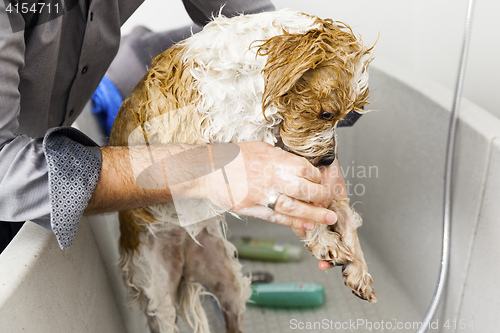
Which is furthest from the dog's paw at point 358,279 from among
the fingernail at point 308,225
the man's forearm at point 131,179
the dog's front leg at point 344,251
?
the man's forearm at point 131,179

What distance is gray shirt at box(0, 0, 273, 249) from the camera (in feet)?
2.16

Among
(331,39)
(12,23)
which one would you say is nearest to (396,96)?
(331,39)

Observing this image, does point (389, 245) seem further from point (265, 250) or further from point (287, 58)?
point (287, 58)

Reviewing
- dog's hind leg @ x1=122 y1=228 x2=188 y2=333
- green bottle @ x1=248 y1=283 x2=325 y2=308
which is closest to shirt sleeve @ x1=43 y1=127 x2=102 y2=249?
dog's hind leg @ x1=122 y1=228 x2=188 y2=333

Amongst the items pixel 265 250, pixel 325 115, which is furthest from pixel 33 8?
pixel 265 250

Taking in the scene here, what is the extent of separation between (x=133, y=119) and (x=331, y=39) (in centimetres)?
39

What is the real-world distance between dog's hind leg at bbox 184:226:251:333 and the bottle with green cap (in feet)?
1.12

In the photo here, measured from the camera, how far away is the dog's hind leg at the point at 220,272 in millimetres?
1036

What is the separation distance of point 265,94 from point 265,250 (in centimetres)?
81

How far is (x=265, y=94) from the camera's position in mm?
751

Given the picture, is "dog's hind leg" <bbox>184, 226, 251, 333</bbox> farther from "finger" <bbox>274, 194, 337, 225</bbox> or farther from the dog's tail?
"finger" <bbox>274, 194, 337, 225</bbox>

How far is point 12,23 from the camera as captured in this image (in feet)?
2.27

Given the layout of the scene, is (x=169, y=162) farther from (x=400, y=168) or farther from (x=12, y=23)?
(x=400, y=168)

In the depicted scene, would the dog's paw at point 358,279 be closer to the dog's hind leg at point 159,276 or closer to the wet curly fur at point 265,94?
the wet curly fur at point 265,94
